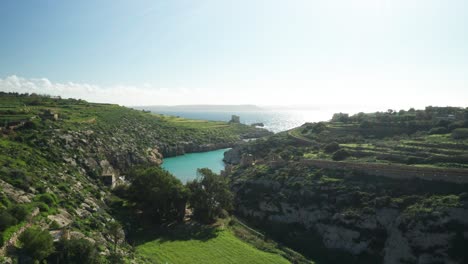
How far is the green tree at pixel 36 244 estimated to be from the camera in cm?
1934

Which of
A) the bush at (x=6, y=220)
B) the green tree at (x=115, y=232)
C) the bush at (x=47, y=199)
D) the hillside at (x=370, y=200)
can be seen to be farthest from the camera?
the hillside at (x=370, y=200)

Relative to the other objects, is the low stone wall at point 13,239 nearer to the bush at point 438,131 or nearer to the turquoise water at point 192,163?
the turquoise water at point 192,163

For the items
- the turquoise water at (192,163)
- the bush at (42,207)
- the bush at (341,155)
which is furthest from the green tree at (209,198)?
the turquoise water at (192,163)

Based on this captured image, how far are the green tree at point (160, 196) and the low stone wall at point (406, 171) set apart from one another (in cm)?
2513

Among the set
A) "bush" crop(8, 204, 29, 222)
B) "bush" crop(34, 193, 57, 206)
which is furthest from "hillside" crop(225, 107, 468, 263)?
"bush" crop(8, 204, 29, 222)

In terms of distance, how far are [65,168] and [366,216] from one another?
132ft

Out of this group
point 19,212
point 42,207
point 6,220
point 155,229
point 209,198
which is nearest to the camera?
point 6,220

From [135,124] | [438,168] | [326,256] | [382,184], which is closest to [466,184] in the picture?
[438,168]

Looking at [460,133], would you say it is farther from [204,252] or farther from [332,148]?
[204,252]

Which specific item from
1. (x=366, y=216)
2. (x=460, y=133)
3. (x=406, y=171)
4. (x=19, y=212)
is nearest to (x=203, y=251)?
(x=19, y=212)

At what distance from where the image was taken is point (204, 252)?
108 feet

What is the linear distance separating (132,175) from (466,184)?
45.3 metres

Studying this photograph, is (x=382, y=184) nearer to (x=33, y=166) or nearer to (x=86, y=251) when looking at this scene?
(x=86, y=251)

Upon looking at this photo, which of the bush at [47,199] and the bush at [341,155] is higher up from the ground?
the bush at [341,155]
